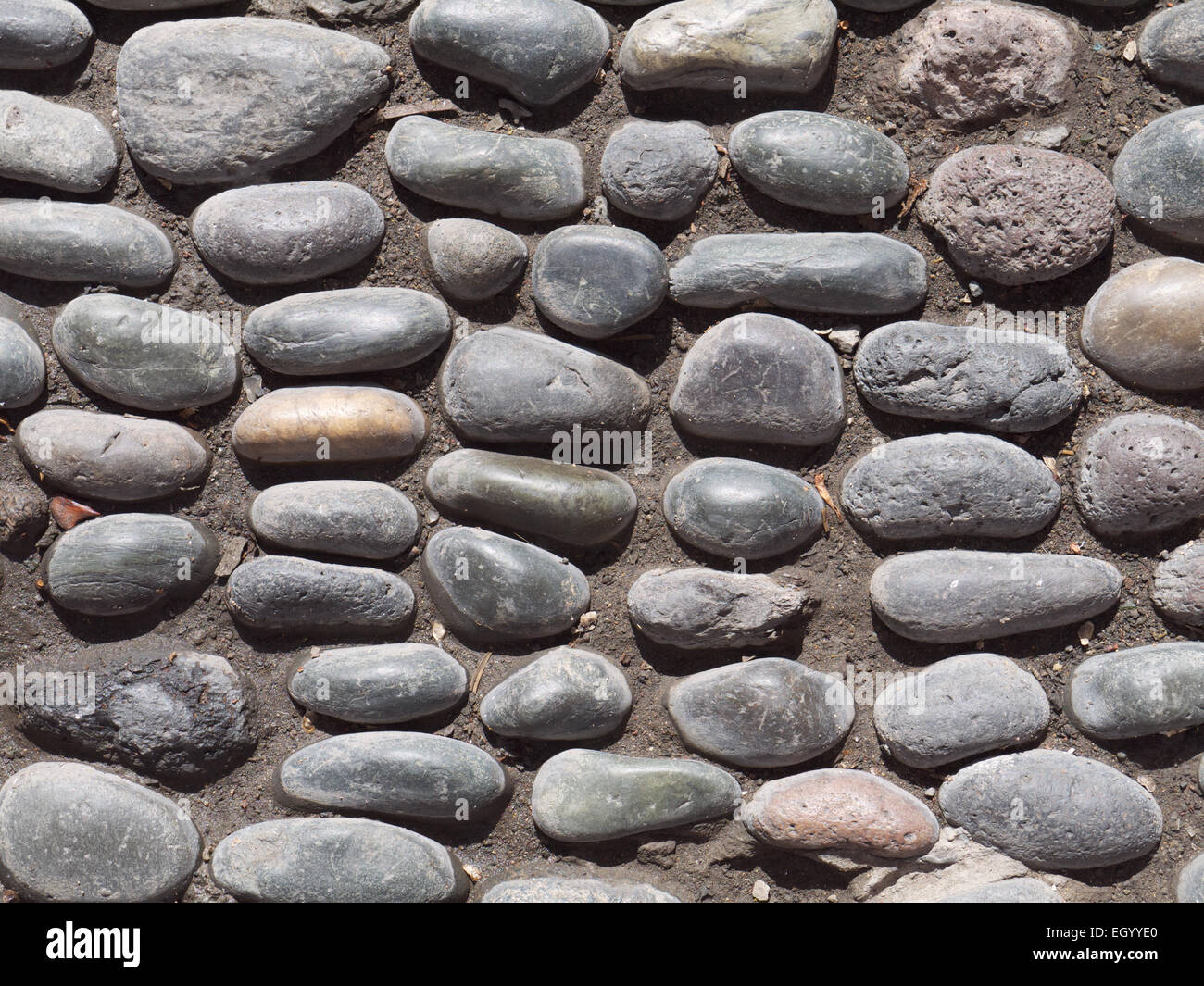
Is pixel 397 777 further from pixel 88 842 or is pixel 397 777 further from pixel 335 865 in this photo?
pixel 88 842

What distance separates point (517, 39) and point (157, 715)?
136cm

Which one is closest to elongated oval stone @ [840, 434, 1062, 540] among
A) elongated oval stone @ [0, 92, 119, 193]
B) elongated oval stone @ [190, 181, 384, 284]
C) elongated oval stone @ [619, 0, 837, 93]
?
elongated oval stone @ [619, 0, 837, 93]

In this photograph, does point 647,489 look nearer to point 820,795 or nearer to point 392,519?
point 392,519

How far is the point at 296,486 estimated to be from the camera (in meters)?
1.60

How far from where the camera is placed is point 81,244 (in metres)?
1.59

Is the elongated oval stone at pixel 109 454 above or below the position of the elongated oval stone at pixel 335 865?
above

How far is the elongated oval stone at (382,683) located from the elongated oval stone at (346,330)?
522mm

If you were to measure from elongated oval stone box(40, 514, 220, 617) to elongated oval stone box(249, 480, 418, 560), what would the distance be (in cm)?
14

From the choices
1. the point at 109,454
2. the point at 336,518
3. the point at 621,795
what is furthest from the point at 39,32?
the point at 621,795

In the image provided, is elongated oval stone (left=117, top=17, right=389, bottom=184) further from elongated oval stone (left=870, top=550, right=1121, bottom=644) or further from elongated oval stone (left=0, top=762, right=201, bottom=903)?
elongated oval stone (left=870, top=550, right=1121, bottom=644)

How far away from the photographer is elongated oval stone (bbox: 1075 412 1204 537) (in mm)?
1564

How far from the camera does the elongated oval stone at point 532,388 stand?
158 centimetres

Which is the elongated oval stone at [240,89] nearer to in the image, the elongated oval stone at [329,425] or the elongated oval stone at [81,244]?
the elongated oval stone at [81,244]

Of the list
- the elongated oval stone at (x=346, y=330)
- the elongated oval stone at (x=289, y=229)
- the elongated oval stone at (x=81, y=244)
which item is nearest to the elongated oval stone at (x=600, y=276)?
the elongated oval stone at (x=346, y=330)
